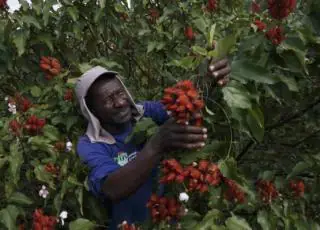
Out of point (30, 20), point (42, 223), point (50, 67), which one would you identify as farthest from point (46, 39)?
point (42, 223)

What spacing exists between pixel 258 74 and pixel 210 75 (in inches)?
6.2

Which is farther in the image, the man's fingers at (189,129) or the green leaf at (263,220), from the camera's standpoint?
the green leaf at (263,220)

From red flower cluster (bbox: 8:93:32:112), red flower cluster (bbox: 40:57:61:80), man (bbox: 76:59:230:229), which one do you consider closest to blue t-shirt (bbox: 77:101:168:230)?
man (bbox: 76:59:230:229)

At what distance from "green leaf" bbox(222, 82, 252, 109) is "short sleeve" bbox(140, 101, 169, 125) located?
34.1 inches

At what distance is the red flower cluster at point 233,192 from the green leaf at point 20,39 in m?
1.68

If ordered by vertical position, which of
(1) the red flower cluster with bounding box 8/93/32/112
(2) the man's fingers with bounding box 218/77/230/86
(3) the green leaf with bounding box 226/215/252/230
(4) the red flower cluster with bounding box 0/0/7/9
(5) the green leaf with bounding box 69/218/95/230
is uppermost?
(4) the red flower cluster with bounding box 0/0/7/9

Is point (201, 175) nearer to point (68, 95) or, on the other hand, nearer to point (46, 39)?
point (68, 95)

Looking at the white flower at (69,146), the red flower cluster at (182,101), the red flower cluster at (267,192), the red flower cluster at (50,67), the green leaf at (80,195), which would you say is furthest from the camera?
the red flower cluster at (50,67)

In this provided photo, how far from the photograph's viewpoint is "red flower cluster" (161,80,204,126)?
1.50 m

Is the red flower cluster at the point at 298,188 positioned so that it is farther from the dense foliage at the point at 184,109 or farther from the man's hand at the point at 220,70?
the man's hand at the point at 220,70

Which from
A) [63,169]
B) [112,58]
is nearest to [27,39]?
[112,58]

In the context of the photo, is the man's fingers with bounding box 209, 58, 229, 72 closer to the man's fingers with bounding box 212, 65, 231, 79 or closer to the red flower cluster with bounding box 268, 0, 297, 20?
the man's fingers with bounding box 212, 65, 231, 79

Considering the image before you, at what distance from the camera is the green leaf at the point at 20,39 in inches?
118

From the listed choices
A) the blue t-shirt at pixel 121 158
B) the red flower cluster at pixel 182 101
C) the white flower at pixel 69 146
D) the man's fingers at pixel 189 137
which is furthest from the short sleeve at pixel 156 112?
the red flower cluster at pixel 182 101
